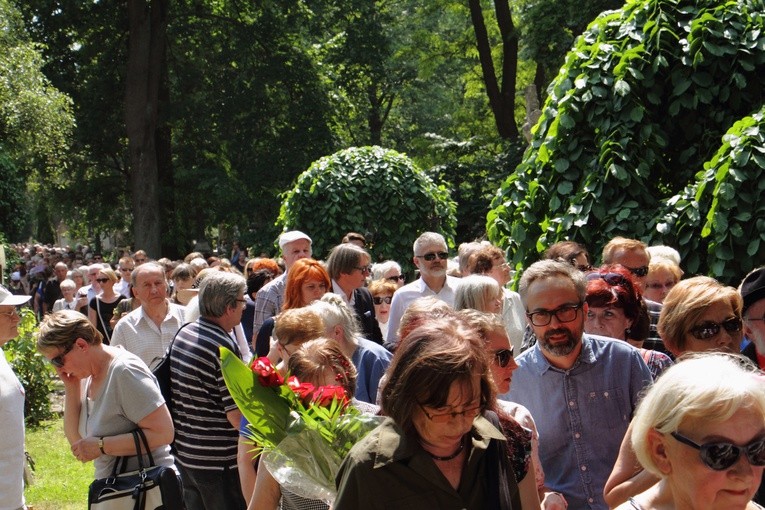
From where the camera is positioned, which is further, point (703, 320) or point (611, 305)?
point (611, 305)

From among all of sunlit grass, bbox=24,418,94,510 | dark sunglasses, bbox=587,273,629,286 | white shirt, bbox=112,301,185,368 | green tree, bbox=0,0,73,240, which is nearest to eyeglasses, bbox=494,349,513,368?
dark sunglasses, bbox=587,273,629,286

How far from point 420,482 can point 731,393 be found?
87 cm

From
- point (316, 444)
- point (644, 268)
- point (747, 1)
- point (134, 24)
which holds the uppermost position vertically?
point (134, 24)

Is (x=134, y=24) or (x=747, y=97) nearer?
(x=747, y=97)

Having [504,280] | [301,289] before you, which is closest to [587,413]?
[301,289]

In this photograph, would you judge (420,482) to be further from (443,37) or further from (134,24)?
(443,37)

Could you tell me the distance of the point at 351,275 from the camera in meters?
7.70

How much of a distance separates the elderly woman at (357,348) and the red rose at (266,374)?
1.85 meters

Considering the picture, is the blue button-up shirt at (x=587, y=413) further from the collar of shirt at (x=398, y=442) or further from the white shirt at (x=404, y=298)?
the white shirt at (x=404, y=298)

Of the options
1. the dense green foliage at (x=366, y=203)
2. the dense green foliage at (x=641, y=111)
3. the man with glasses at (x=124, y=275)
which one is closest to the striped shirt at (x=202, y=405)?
the dense green foliage at (x=641, y=111)

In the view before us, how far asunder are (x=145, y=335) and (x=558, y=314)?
4.68 m

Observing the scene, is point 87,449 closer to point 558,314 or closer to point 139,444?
point 139,444

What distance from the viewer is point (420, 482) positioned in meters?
2.75

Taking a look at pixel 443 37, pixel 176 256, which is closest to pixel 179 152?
pixel 176 256
